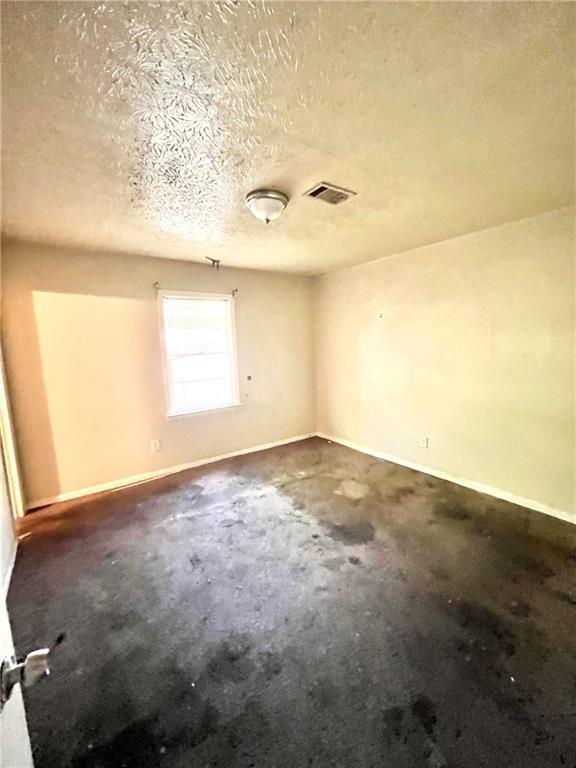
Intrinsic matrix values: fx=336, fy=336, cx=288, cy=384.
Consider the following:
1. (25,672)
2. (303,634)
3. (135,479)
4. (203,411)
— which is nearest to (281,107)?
(25,672)

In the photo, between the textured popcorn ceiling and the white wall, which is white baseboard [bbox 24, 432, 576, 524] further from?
the textured popcorn ceiling

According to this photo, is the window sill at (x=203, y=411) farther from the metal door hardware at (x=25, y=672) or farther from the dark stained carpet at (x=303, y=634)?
the metal door hardware at (x=25, y=672)

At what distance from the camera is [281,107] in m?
1.34

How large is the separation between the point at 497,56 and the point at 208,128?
1093mm

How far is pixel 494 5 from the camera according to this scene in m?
0.97

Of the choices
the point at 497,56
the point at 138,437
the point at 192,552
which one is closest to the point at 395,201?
the point at 497,56

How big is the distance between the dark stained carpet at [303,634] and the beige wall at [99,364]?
0.59m

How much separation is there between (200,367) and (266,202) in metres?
2.43

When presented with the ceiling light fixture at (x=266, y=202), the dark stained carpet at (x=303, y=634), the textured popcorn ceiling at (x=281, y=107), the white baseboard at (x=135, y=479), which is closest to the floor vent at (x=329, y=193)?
the textured popcorn ceiling at (x=281, y=107)

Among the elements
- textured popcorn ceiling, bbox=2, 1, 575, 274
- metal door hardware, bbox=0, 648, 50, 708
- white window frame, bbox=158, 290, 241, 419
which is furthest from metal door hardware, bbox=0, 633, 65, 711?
white window frame, bbox=158, 290, 241, 419

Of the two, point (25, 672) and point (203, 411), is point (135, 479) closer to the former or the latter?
point (203, 411)

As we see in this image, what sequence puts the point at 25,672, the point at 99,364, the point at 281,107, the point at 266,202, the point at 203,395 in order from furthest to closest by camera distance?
the point at 203,395, the point at 99,364, the point at 266,202, the point at 281,107, the point at 25,672

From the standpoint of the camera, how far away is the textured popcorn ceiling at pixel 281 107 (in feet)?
3.25

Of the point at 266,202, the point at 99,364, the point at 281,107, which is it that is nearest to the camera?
the point at 281,107
